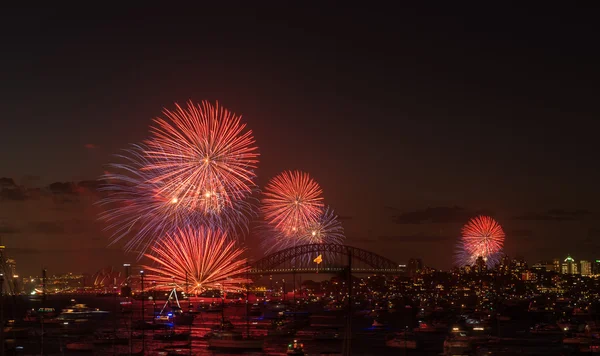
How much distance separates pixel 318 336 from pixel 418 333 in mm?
19328

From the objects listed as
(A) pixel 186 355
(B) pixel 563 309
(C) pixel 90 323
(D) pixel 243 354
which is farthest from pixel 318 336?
(B) pixel 563 309

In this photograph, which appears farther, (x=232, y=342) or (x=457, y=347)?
(x=232, y=342)

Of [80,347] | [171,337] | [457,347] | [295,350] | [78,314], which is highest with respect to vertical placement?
[78,314]

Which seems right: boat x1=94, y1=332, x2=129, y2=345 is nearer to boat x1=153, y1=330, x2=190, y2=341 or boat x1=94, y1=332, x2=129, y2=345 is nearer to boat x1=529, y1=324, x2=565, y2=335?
boat x1=153, y1=330, x2=190, y2=341

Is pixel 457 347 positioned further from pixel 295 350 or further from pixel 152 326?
pixel 152 326

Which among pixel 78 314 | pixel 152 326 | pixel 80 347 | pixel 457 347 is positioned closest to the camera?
pixel 457 347

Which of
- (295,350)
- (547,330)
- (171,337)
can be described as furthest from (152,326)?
(547,330)

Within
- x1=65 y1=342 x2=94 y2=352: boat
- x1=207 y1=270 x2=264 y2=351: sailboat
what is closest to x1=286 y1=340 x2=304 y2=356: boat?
x1=207 y1=270 x2=264 y2=351: sailboat

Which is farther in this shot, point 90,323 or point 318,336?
point 90,323

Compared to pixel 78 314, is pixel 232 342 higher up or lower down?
lower down

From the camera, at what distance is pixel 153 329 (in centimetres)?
10644

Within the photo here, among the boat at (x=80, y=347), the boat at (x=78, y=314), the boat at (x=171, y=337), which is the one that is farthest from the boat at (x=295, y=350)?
the boat at (x=78, y=314)

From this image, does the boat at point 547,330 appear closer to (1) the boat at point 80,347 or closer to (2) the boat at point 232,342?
(2) the boat at point 232,342

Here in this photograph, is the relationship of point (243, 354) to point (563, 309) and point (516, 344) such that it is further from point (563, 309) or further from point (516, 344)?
point (563, 309)
